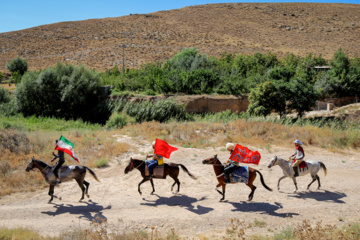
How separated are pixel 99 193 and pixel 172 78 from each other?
21980mm

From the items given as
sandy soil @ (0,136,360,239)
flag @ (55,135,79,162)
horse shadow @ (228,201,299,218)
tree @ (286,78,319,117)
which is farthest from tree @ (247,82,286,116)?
flag @ (55,135,79,162)

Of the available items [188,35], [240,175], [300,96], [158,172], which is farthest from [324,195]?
[188,35]

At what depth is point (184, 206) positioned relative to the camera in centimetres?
919

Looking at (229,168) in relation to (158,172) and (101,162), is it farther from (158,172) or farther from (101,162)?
(101,162)

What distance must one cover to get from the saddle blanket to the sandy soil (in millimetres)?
853

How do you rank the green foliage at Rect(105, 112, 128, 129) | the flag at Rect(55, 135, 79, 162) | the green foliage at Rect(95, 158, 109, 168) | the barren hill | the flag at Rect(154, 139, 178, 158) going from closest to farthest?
the flag at Rect(55, 135, 79, 162) < the flag at Rect(154, 139, 178, 158) < the green foliage at Rect(95, 158, 109, 168) < the green foliage at Rect(105, 112, 128, 129) < the barren hill

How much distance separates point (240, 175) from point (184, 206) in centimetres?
197

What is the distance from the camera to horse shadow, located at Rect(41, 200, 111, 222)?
8.62 metres

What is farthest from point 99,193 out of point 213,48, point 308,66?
point 213,48

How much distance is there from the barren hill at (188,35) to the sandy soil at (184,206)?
1723 inches

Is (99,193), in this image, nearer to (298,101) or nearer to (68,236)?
(68,236)

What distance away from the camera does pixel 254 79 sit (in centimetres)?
3550

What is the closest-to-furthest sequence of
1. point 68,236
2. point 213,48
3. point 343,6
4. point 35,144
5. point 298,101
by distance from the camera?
1. point 68,236
2. point 35,144
3. point 298,101
4. point 213,48
5. point 343,6

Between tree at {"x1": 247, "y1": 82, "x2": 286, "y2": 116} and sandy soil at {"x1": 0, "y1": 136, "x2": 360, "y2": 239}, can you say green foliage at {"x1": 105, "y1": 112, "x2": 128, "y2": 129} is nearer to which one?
sandy soil at {"x1": 0, "y1": 136, "x2": 360, "y2": 239}
